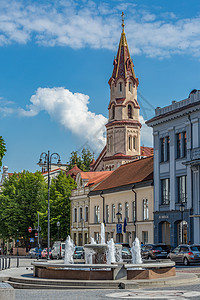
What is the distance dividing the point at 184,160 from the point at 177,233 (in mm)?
6684

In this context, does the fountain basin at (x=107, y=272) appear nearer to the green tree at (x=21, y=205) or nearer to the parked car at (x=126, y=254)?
the parked car at (x=126, y=254)

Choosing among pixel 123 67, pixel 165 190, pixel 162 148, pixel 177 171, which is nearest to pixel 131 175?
pixel 162 148

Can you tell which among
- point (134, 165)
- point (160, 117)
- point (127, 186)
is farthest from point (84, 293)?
point (134, 165)

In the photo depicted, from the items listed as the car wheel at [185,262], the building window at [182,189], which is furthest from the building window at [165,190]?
the car wheel at [185,262]

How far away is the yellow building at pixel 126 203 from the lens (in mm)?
56625

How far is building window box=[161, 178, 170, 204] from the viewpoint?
172 feet

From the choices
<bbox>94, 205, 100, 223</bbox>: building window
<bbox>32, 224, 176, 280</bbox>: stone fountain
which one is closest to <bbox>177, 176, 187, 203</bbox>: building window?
<bbox>94, 205, 100, 223</bbox>: building window

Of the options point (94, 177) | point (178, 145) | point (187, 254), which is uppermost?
point (178, 145)

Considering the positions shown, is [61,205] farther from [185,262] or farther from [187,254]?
[187,254]

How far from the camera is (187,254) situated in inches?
1425

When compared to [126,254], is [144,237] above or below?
above

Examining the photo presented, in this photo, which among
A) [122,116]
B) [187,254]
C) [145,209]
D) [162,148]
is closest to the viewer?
[187,254]

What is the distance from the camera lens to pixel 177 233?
49.8 m

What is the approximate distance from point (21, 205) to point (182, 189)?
39.6 meters
